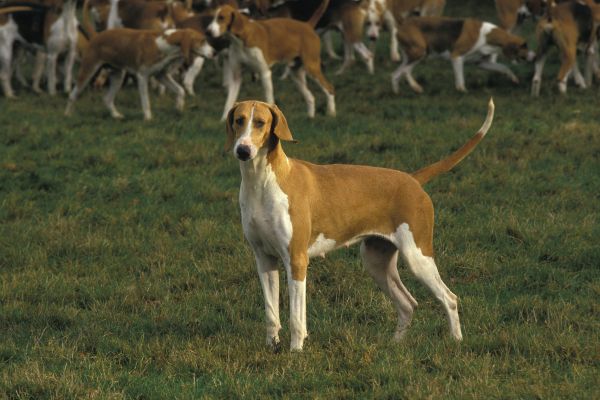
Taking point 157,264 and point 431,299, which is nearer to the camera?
point 431,299

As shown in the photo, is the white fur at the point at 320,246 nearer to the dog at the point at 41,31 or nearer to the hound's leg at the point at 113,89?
the hound's leg at the point at 113,89

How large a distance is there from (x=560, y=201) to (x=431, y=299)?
9.70 ft

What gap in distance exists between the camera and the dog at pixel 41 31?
1614cm

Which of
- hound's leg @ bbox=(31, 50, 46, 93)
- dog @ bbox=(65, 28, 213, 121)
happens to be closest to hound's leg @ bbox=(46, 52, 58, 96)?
hound's leg @ bbox=(31, 50, 46, 93)

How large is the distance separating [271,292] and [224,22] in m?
7.48

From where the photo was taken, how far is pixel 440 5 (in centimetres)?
2052

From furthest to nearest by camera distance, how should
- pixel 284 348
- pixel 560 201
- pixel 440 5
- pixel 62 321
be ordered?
pixel 440 5, pixel 560 201, pixel 62 321, pixel 284 348

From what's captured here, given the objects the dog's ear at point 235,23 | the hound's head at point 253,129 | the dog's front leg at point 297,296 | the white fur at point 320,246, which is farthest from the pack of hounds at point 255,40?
the dog's front leg at point 297,296

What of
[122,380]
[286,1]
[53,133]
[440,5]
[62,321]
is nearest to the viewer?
[122,380]

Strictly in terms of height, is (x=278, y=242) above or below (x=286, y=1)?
above

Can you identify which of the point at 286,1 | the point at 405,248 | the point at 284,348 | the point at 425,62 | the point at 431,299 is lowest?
the point at 425,62

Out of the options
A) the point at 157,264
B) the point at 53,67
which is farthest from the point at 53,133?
the point at 157,264

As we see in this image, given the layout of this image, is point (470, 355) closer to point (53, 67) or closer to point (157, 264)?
point (157, 264)

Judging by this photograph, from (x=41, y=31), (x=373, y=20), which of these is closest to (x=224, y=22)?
(x=41, y=31)
